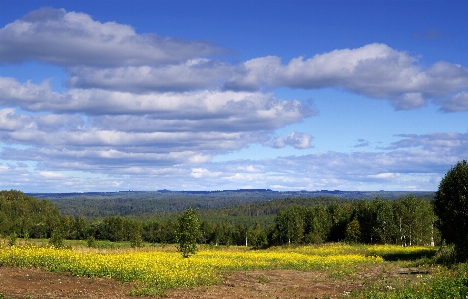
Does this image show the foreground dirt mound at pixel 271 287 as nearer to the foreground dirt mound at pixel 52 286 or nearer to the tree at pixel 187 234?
the foreground dirt mound at pixel 52 286

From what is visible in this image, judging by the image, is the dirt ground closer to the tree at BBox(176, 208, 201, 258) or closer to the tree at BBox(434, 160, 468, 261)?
the tree at BBox(176, 208, 201, 258)

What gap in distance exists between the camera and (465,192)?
45.7 meters

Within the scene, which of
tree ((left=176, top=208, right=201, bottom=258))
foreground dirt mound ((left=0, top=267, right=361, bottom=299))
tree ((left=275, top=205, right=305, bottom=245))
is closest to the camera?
foreground dirt mound ((left=0, top=267, right=361, bottom=299))

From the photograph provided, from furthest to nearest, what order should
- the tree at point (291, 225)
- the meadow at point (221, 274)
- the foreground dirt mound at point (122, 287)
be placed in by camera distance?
the tree at point (291, 225), the meadow at point (221, 274), the foreground dirt mound at point (122, 287)

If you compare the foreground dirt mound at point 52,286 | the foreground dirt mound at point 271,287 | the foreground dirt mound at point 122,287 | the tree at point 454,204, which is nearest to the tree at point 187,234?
the foreground dirt mound at point 271,287

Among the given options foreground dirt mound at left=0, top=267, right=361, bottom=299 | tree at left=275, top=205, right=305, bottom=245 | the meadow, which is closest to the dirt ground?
foreground dirt mound at left=0, top=267, right=361, bottom=299

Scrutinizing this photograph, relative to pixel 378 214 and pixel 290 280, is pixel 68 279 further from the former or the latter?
pixel 378 214

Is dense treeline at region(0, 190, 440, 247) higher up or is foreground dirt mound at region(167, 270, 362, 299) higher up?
foreground dirt mound at region(167, 270, 362, 299)

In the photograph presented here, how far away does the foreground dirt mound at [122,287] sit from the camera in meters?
22.0

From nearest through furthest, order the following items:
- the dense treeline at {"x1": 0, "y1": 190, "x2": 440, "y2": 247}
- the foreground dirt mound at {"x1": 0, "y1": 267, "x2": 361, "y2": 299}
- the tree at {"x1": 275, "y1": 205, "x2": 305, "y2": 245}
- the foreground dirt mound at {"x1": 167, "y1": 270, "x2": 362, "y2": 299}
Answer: the foreground dirt mound at {"x1": 0, "y1": 267, "x2": 361, "y2": 299}
the foreground dirt mound at {"x1": 167, "y1": 270, "x2": 362, "y2": 299}
the dense treeline at {"x1": 0, "y1": 190, "x2": 440, "y2": 247}
the tree at {"x1": 275, "y1": 205, "x2": 305, "y2": 245}

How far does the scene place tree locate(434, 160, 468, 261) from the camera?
149 feet

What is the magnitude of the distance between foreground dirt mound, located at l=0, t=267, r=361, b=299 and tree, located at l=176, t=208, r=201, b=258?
18.0m

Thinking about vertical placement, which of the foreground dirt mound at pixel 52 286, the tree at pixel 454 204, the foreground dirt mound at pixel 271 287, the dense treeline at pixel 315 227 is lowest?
the dense treeline at pixel 315 227

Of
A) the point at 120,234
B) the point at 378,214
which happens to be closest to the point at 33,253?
the point at 378,214
